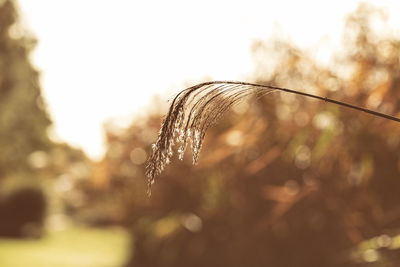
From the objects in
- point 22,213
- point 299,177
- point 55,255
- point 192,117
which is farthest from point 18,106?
point 192,117

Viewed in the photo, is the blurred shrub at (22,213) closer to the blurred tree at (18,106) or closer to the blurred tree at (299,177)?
the blurred tree at (18,106)

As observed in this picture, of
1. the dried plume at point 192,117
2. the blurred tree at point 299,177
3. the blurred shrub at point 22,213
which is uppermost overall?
the dried plume at point 192,117

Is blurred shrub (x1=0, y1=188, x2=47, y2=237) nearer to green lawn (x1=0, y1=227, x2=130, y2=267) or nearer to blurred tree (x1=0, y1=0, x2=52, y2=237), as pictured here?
green lawn (x1=0, y1=227, x2=130, y2=267)

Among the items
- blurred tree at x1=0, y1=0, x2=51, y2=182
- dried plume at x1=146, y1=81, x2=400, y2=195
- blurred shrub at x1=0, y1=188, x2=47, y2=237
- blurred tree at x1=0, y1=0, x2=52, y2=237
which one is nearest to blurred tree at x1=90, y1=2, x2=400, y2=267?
dried plume at x1=146, y1=81, x2=400, y2=195

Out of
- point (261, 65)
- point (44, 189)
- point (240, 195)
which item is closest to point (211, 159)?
point (240, 195)

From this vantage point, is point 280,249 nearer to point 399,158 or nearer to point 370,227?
point 370,227

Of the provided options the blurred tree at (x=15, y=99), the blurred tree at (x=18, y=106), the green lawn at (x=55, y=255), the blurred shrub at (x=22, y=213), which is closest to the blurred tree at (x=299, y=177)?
the green lawn at (x=55, y=255)

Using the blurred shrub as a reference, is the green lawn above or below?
above
